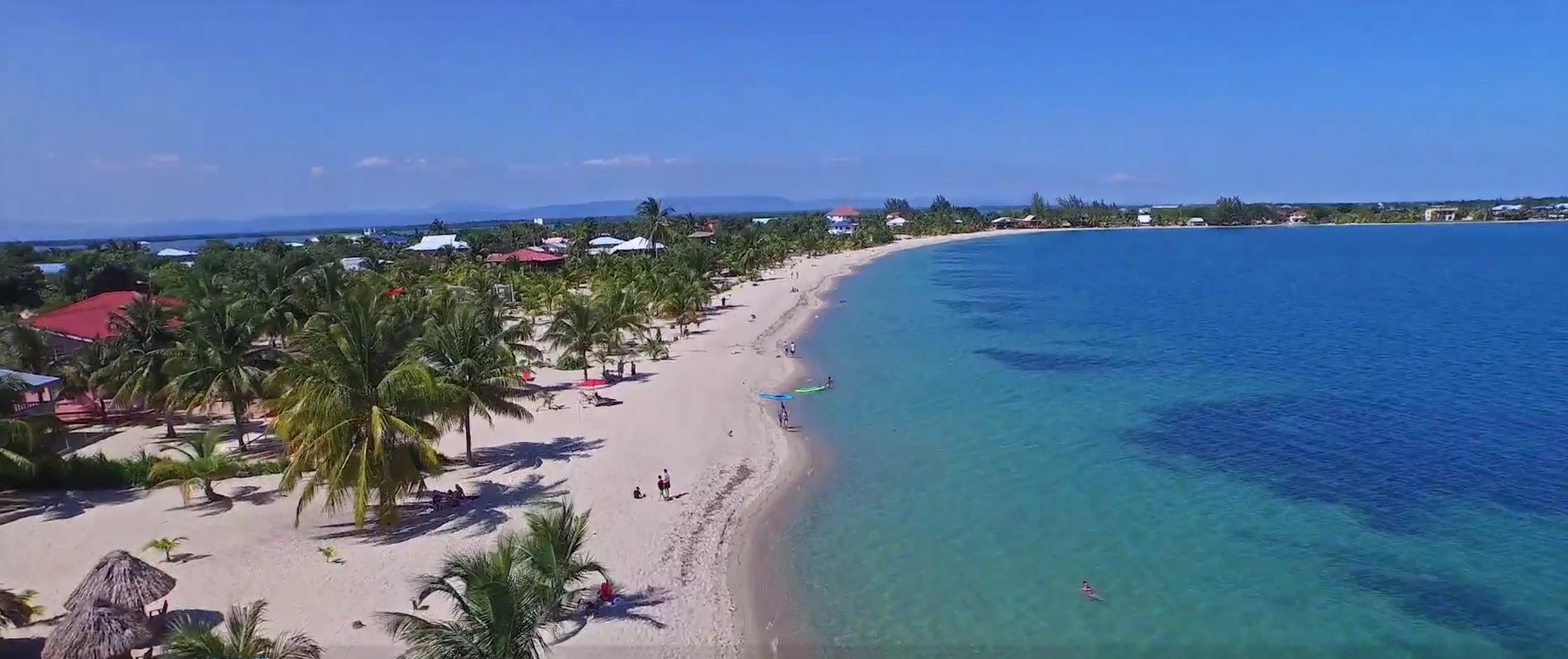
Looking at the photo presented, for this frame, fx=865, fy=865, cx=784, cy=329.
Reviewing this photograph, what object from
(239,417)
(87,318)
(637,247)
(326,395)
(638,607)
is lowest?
(638,607)

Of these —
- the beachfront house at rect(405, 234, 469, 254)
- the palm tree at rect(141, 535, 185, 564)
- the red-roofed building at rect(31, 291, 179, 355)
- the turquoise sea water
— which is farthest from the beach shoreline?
the beachfront house at rect(405, 234, 469, 254)

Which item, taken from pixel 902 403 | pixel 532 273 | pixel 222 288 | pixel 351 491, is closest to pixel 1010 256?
pixel 532 273

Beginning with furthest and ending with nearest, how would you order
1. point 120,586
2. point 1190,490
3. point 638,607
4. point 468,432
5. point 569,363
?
point 569,363
point 1190,490
point 468,432
point 638,607
point 120,586

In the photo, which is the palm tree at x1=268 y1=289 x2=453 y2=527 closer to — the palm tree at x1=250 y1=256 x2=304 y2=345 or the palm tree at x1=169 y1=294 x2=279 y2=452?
the palm tree at x1=169 y1=294 x2=279 y2=452

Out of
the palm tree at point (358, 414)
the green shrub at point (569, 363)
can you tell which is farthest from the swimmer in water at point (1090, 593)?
the green shrub at point (569, 363)

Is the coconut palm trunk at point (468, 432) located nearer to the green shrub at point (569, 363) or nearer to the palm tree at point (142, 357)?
the palm tree at point (142, 357)

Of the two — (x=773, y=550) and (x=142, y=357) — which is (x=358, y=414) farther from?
(x=142, y=357)

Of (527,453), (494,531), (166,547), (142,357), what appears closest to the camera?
(166,547)

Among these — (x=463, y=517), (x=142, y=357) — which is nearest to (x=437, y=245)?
(x=142, y=357)
